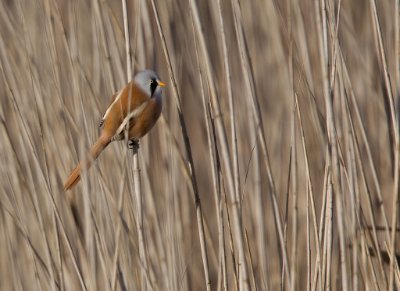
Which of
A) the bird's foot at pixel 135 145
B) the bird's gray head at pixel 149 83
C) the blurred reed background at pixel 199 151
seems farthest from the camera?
the bird's gray head at pixel 149 83

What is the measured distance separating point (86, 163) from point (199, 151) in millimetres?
1556

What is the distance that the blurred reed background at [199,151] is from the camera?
1.57 m

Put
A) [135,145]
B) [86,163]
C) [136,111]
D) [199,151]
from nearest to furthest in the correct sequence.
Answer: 1. [86,163]
2. [135,145]
3. [136,111]
4. [199,151]

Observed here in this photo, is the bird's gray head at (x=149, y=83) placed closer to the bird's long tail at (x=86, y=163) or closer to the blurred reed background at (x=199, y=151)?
the blurred reed background at (x=199, y=151)

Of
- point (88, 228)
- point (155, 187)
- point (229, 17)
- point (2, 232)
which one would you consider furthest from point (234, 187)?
point (229, 17)

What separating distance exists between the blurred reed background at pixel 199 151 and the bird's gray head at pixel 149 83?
77 mm

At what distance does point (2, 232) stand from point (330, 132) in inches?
53.5

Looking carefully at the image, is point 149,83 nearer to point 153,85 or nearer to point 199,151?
point 153,85

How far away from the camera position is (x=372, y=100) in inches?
107

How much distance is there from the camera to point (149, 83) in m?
1.90

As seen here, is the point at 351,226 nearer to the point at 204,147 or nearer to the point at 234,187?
A: the point at 234,187

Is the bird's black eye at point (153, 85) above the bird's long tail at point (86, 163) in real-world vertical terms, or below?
above

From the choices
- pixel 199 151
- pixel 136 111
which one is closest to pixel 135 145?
pixel 136 111

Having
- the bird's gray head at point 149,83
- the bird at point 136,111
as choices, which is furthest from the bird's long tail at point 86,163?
the bird's gray head at point 149,83
